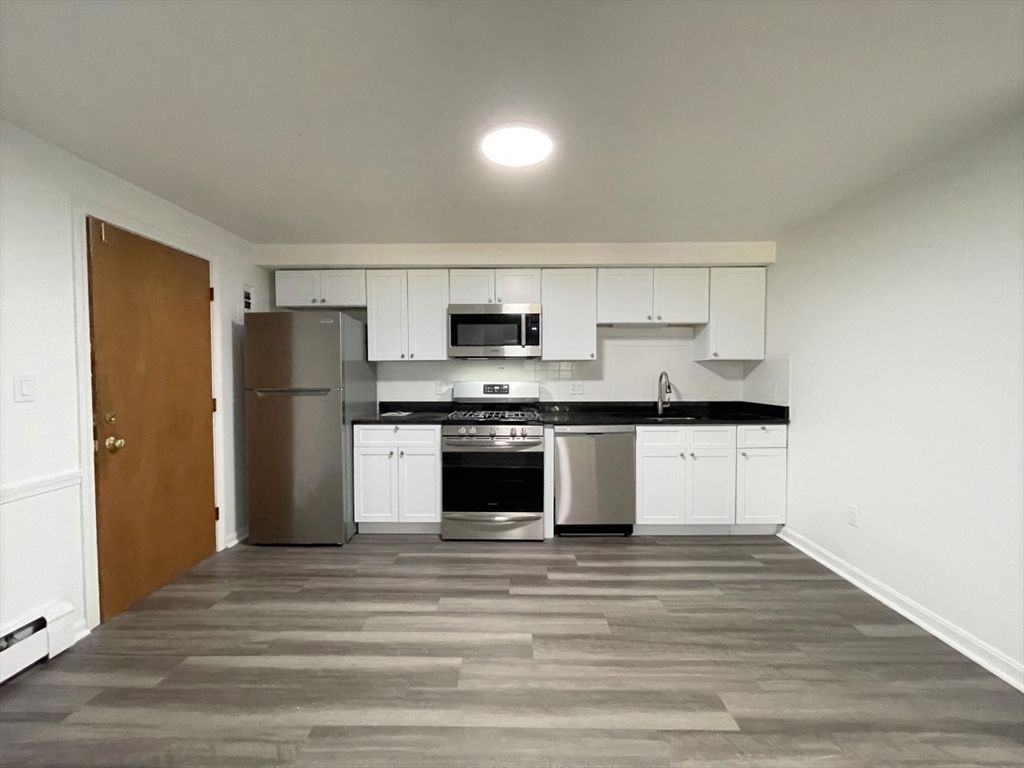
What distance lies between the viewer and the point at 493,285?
3.66m

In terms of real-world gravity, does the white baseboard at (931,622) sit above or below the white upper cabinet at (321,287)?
below

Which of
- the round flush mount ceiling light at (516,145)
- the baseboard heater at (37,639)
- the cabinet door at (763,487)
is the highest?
the round flush mount ceiling light at (516,145)

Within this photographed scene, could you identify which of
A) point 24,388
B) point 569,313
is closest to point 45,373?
point 24,388

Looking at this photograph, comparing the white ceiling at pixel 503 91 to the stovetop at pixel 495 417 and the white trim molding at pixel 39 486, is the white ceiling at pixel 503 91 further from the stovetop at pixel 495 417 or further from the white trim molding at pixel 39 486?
the stovetop at pixel 495 417

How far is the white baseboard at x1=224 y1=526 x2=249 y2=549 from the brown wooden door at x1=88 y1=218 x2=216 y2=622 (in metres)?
0.14

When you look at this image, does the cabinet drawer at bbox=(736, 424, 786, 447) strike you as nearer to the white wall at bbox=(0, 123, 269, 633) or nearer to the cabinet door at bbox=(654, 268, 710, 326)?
the cabinet door at bbox=(654, 268, 710, 326)

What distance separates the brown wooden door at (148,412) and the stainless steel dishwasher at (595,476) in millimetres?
2499

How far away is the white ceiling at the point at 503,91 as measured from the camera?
4.19 feet

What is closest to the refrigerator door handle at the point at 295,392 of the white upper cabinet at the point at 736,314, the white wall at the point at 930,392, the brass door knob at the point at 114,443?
the brass door knob at the point at 114,443

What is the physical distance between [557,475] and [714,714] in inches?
74.4

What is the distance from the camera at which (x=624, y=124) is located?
5.86 feet

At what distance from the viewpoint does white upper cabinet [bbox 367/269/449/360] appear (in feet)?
12.0

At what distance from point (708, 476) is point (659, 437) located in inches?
19.0

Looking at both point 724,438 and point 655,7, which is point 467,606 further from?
point 655,7
